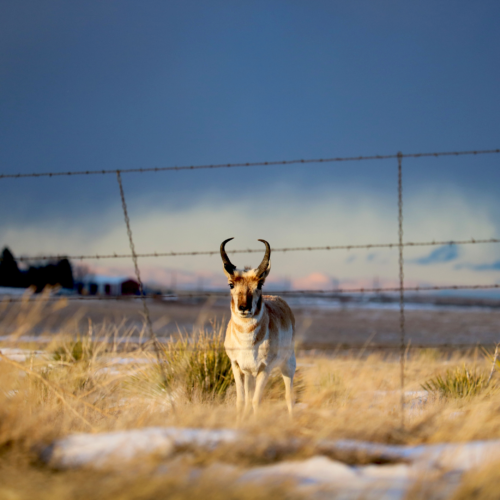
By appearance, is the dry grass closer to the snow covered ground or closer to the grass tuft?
the snow covered ground

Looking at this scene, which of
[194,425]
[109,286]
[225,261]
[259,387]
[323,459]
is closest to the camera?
[323,459]

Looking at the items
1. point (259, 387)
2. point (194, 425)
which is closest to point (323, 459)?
point (194, 425)

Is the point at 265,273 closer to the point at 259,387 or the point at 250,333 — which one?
the point at 250,333

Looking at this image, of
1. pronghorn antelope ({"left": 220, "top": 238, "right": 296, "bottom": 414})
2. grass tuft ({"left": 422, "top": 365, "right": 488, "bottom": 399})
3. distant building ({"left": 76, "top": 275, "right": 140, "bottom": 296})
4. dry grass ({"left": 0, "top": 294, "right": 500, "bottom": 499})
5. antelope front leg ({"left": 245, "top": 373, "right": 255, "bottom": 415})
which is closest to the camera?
dry grass ({"left": 0, "top": 294, "right": 500, "bottom": 499})

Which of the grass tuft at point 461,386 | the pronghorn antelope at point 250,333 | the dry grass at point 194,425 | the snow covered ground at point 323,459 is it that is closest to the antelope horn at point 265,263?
the pronghorn antelope at point 250,333

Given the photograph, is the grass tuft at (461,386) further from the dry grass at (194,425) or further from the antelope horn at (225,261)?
the antelope horn at (225,261)

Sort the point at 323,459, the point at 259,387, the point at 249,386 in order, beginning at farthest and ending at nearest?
the point at 249,386 → the point at 259,387 → the point at 323,459

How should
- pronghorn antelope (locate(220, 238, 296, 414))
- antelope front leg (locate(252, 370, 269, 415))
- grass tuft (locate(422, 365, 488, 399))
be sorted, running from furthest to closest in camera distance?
grass tuft (locate(422, 365, 488, 399)) < pronghorn antelope (locate(220, 238, 296, 414)) < antelope front leg (locate(252, 370, 269, 415))

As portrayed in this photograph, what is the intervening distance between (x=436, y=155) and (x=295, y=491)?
434 centimetres

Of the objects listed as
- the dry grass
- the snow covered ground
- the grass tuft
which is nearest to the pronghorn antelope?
the dry grass

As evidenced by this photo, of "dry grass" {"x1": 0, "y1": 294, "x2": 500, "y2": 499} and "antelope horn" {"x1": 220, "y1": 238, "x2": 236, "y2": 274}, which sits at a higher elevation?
"antelope horn" {"x1": 220, "y1": 238, "x2": 236, "y2": 274}

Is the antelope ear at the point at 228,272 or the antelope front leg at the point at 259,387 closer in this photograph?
the antelope front leg at the point at 259,387

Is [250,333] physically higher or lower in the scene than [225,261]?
lower

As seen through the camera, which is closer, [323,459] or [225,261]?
[323,459]
